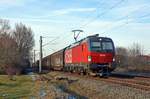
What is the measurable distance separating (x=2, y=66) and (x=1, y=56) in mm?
1988

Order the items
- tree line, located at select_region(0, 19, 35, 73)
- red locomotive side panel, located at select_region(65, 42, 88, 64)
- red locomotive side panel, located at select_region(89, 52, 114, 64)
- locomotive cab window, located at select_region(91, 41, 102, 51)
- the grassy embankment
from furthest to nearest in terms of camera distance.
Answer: tree line, located at select_region(0, 19, 35, 73)
red locomotive side panel, located at select_region(65, 42, 88, 64)
locomotive cab window, located at select_region(91, 41, 102, 51)
red locomotive side panel, located at select_region(89, 52, 114, 64)
the grassy embankment

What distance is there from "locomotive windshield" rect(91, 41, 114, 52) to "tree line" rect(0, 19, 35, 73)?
22.2 meters

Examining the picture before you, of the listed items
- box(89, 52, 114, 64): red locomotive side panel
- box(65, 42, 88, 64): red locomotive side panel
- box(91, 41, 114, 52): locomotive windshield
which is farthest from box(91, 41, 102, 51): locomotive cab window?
box(65, 42, 88, 64): red locomotive side panel

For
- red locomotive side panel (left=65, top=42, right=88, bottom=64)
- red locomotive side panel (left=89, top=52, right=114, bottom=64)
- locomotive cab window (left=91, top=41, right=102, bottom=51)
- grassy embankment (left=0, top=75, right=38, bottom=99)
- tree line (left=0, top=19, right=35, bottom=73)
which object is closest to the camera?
grassy embankment (left=0, top=75, right=38, bottom=99)

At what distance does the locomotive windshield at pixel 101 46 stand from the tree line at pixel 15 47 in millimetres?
22249

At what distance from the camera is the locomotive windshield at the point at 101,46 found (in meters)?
32.5

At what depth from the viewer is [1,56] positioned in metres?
65.3

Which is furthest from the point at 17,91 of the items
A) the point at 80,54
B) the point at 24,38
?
the point at 24,38

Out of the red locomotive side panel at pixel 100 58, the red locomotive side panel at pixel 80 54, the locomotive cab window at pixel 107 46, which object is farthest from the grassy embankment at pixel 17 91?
the locomotive cab window at pixel 107 46

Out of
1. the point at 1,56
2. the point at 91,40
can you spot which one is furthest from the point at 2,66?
the point at 91,40

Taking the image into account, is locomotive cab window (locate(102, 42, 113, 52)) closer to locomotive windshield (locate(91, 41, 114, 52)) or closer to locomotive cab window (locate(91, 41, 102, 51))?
locomotive windshield (locate(91, 41, 114, 52))

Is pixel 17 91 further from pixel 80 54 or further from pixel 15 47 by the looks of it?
pixel 15 47

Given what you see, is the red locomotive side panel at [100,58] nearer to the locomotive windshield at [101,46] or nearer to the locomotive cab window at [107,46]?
the locomotive windshield at [101,46]

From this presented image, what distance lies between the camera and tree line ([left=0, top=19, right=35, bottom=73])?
216ft
